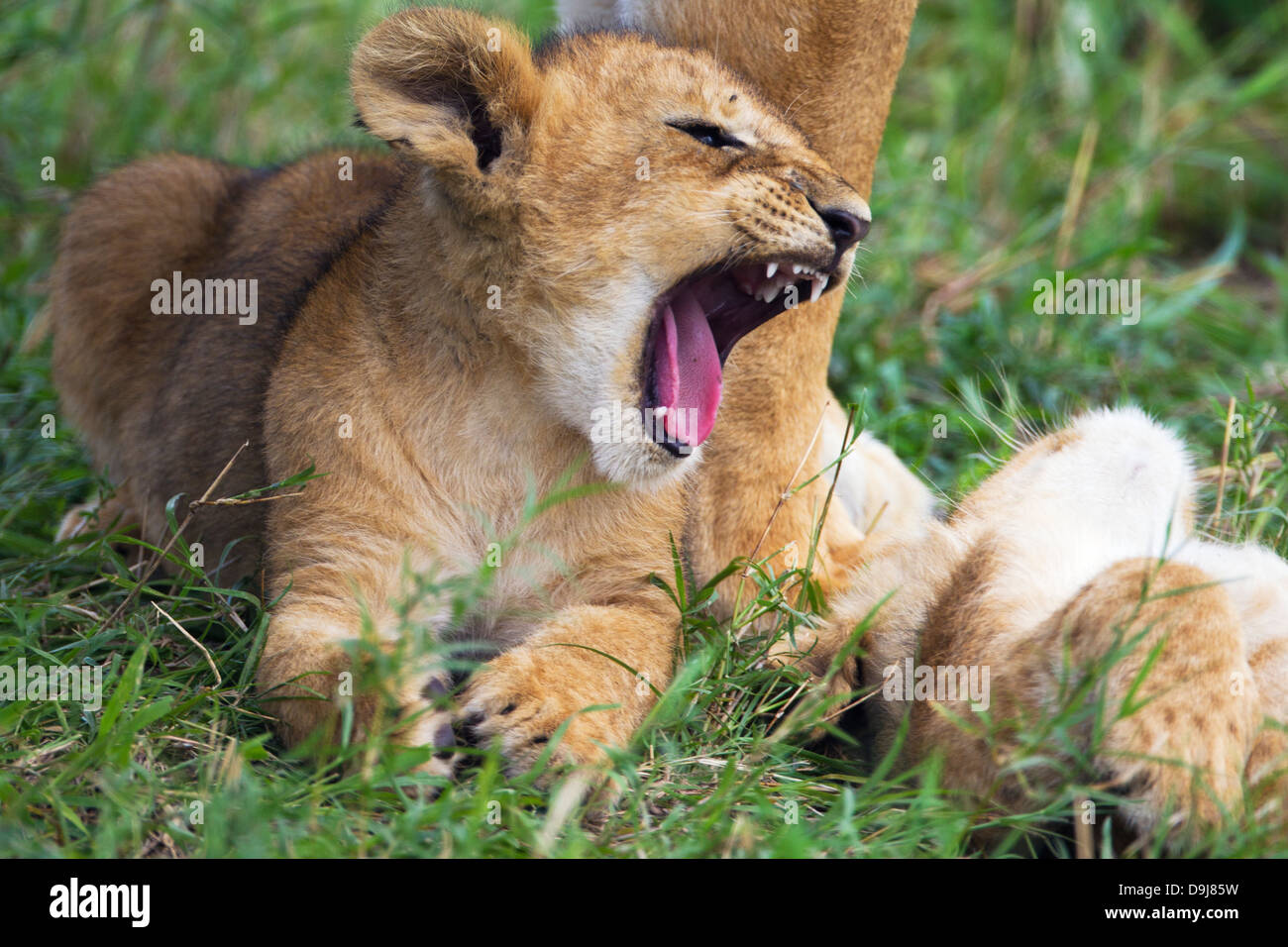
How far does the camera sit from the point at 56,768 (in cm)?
286

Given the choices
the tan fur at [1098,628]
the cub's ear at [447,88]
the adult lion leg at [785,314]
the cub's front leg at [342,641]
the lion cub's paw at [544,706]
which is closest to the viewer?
the tan fur at [1098,628]

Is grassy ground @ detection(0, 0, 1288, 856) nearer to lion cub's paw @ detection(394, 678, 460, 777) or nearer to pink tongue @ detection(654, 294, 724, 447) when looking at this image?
lion cub's paw @ detection(394, 678, 460, 777)

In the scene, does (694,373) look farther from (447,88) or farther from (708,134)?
(447,88)

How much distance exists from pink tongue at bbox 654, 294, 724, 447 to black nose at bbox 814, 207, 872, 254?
36 centimetres

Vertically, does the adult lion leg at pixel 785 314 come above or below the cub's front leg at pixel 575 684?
above

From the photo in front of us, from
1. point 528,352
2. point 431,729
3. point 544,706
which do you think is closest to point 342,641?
point 431,729

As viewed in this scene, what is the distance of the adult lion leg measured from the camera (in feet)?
12.2

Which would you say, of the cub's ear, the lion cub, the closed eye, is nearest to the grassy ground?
the lion cub

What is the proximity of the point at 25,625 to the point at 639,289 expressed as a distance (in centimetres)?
163

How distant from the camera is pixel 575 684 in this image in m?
3.06

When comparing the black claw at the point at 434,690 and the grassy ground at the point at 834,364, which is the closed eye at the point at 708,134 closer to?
the grassy ground at the point at 834,364

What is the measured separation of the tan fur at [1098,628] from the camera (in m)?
2.62

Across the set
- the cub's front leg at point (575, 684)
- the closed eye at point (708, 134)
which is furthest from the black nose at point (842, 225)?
the cub's front leg at point (575, 684)
